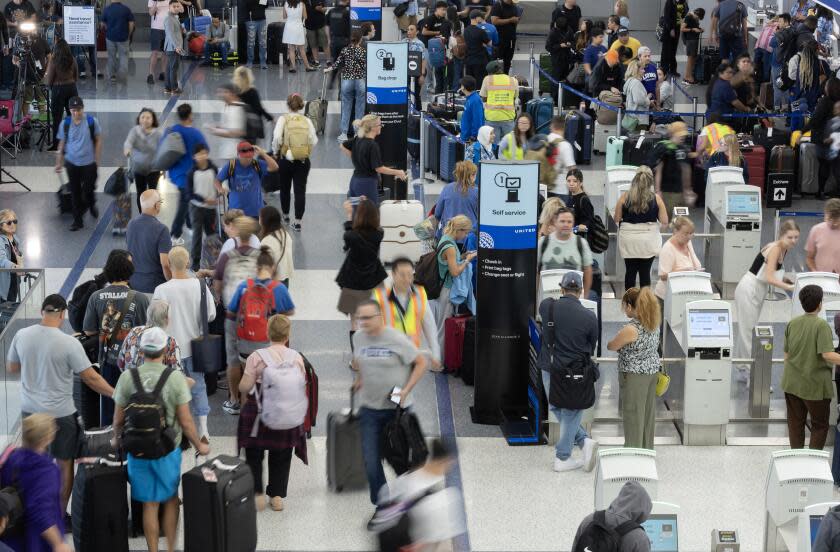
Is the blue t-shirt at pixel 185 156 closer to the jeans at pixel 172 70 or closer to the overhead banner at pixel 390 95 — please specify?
the overhead banner at pixel 390 95

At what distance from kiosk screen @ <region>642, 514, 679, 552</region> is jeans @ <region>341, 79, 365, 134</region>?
12105mm

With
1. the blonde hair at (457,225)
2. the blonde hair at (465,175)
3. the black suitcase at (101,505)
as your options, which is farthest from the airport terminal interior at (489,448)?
the blonde hair at (465,175)

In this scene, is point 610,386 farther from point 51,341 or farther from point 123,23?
point 123,23

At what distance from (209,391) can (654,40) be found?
20205mm

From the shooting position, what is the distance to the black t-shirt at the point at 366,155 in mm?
14172

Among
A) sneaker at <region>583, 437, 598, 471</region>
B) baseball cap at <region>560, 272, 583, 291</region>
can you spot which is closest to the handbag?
baseball cap at <region>560, 272, 583, 291</region>

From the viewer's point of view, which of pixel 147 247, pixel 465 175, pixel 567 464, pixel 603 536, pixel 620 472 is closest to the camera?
pixel 603 536

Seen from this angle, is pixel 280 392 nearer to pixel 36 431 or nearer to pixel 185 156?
pixel 36 431

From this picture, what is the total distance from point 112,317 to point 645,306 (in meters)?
3.63

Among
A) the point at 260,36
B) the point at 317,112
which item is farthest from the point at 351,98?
the point at 260,36

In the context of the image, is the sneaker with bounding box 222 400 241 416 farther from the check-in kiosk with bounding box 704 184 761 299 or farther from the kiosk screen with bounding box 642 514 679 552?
the check-in kiosk with bounding box 704 184 761 299

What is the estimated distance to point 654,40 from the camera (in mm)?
29141

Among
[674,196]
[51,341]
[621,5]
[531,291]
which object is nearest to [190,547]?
[51,341]

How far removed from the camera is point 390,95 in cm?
1694
